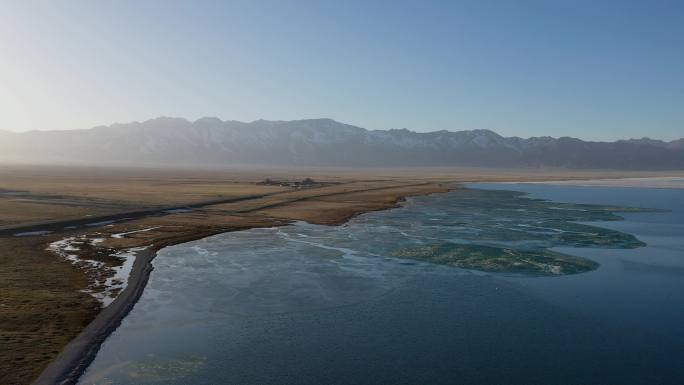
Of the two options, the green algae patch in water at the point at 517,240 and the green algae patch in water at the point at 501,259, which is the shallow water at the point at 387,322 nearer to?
the green algae patch in water at the point at 501,259

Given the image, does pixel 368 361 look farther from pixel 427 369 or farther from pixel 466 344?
pixel 466 344

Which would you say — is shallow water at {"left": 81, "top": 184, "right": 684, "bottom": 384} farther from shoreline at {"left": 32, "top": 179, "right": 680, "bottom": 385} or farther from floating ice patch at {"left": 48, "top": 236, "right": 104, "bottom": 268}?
floating ice patch at {"left": 48, "top": 236, "right": 104, "bottom": 268}

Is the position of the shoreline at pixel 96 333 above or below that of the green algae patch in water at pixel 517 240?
below

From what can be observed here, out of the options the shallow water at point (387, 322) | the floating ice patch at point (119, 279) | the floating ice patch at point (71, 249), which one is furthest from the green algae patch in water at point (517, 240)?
the floating ice patch at point (71, 249)

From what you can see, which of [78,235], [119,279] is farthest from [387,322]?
[78,235]

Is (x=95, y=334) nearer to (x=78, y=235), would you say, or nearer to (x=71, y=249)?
(x=71, y=249)

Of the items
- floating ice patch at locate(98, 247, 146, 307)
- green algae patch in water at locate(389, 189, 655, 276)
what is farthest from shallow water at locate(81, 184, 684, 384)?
→ green algae patch in water at locate(389, 189, 655, 276)
